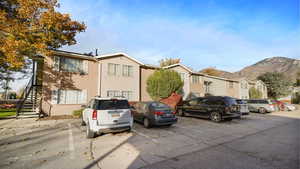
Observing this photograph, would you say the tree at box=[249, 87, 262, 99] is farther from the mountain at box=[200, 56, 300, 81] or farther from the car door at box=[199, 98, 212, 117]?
the car door at box=[199, 98, 212, 117]

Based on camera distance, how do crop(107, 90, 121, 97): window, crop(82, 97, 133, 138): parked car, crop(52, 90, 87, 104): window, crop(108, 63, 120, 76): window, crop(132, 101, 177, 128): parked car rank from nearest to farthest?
1. crop(82, 97, 133, 138): parked car
2. crop(132, 101, 177, 128): parked car
3. crop(52, 90, 87, 104): window
4. crop(107, 90, 121, 97): window
5. crop(108, 63, 120, 76): window

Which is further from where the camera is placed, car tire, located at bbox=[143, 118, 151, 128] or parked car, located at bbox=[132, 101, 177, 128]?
car tire, located at bbox=[143, 118, 151, 128]

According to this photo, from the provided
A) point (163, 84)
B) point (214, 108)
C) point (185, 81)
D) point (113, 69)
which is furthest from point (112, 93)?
point (185, 81)

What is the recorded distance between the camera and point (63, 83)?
12445 millimetres

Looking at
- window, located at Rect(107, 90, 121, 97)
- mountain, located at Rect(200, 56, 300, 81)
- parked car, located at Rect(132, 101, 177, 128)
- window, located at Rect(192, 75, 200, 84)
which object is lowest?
parked car, located at Rect(132, 101, 177, 128)

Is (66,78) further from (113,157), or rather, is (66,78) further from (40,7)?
(113,157)

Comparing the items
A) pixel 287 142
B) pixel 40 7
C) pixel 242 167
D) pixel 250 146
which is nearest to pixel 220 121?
pixel 287 142

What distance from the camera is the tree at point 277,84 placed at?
33094 mm

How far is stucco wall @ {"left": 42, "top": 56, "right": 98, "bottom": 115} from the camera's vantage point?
1166 cm

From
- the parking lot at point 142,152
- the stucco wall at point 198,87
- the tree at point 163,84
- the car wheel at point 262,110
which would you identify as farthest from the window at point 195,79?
the parking lot at point 142,152

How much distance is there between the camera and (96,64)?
14242 millimetres

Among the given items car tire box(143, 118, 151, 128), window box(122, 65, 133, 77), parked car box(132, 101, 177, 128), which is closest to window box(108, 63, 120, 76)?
window box(122, 65, 133, 77)

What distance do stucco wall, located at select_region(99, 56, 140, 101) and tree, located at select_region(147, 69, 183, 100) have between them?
5.94 ft

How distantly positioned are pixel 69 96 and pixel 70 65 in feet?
10.1
